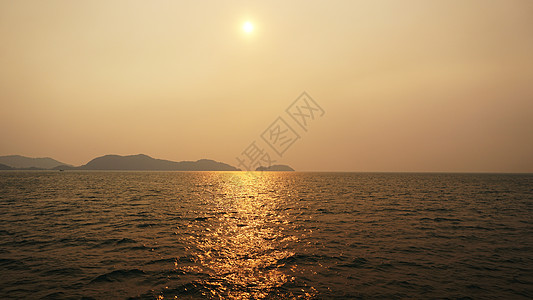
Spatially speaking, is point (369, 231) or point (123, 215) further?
point (123, 215)

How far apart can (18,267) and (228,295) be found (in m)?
13.0

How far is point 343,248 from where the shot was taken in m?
19.1

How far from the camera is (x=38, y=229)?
78.2 ft

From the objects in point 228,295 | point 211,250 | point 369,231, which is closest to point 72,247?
point 211,250

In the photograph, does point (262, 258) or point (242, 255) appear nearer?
point (262, 258)

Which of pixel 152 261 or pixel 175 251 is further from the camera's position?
pixel 175 251

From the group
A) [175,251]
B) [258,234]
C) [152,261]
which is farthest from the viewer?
[258,234]

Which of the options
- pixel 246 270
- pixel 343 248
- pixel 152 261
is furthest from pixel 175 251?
pixel 343 248

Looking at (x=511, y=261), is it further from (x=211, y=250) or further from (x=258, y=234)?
(x=211, y=250)

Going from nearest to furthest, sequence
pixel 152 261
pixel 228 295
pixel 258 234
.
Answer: pixel 228 295, pixel 152 261, pixel 258 234

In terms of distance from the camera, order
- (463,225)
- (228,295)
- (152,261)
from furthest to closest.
Result: (463,225)
(152,261)
(228,295)

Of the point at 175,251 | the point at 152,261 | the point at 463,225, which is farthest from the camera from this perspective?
the point at 463,225

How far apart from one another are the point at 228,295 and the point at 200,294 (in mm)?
1319

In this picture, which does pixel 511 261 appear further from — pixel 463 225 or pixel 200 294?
pixel 200 294
